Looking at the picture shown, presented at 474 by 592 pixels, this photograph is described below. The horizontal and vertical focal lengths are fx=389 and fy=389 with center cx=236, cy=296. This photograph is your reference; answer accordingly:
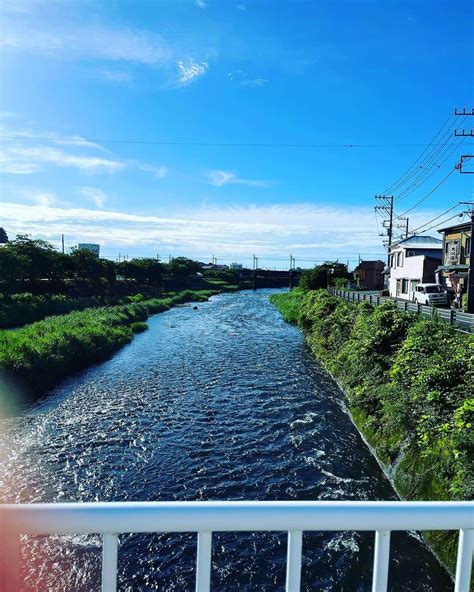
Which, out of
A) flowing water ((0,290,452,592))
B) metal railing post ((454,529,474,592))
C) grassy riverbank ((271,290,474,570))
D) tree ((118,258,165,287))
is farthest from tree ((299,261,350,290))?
metal railing post ((454,529,474,592))

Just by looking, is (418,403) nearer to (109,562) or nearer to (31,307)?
(109,562)

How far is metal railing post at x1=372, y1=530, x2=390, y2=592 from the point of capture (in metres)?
1.58

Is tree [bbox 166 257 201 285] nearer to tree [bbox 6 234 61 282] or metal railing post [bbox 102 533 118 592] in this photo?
tree [bbox 6 234 61 282]

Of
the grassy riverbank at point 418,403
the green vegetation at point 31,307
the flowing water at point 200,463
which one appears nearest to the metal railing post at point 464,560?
the grassy riverbank at point 418,403

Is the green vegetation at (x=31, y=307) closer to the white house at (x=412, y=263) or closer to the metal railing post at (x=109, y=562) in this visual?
the metal railing post at (x=109, y=562)

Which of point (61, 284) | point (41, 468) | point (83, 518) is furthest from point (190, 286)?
point (83, 518)

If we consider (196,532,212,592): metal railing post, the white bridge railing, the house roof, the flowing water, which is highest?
the house roof

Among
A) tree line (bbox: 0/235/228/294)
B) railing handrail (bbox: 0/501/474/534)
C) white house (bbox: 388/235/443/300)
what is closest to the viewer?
railing handrail (bbox: 0/501/474/534)

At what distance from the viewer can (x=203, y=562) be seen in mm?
1552

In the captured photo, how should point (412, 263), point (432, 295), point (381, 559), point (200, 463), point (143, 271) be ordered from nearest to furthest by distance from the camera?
point (381, 559), point (200, 463), point (432, 295), point (412, 263), point (143, 271)

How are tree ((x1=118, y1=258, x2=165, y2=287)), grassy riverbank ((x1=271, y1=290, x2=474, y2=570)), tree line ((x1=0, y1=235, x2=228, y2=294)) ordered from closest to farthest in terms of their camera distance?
grassy riverbank ((x1=271, y1=290, x2=474, y2=570)) < tree line ((x1=0, y1=235, x2=228, y2=294)) < tree ((x1=118, y1=258, x2=165, y2=287))

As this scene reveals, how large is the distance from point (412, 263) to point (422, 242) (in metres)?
5.31

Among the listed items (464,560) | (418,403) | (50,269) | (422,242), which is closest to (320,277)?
(422,242)

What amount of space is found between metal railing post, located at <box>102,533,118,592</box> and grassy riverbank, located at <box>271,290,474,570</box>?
246 inches
